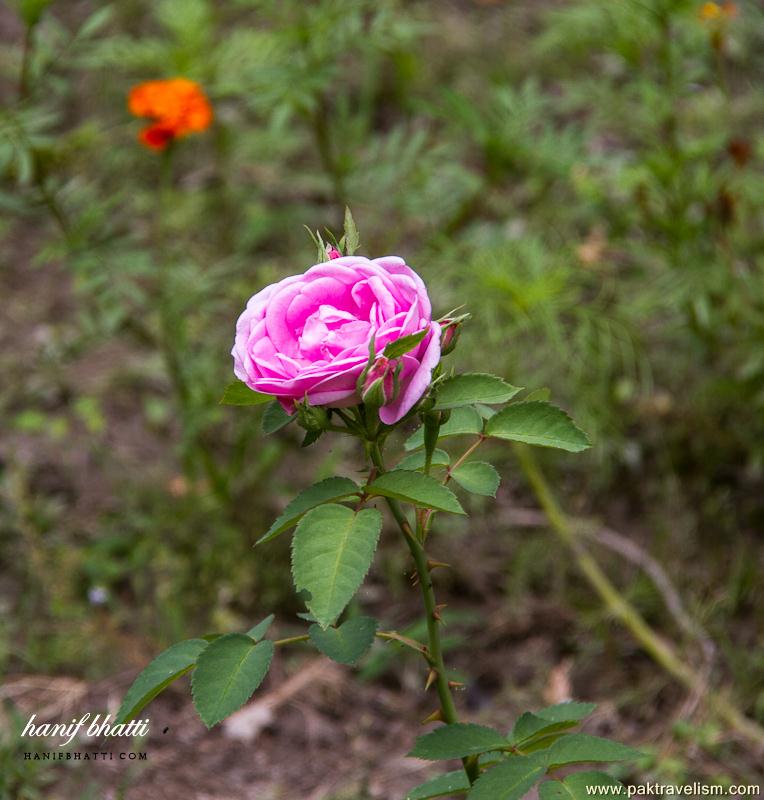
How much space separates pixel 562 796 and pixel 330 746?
116cm

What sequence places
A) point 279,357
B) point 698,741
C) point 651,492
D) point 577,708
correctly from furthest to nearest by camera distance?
1. point 651,492
2. point 698,741
3. point 577,708
4. point 279,357

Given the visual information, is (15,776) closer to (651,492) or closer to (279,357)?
(279,357)

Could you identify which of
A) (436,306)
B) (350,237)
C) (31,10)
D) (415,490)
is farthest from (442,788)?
(31,10)

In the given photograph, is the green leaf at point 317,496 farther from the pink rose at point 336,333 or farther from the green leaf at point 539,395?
the green leaf at point 539,395

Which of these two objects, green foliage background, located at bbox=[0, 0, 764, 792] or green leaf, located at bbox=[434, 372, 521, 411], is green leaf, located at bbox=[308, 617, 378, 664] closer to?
green leaf, located at bbox=[434, 372, 521, 411]

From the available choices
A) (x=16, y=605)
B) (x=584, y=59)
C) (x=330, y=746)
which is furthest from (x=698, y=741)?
(x=584, y=59)

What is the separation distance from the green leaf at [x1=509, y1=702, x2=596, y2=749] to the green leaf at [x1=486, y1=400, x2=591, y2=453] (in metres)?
0.34

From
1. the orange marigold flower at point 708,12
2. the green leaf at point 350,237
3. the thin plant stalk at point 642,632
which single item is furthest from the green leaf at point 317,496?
the orange marigold flower at point 708,12

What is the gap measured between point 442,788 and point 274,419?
1.68ft

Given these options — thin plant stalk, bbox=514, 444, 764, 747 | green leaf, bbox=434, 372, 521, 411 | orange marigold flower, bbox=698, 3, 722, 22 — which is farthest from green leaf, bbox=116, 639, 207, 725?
orange marigold flower, bbox=698, 3, 722, 22

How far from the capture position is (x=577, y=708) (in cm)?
129

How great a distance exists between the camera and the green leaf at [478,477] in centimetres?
114

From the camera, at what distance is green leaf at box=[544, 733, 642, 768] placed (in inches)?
43.4

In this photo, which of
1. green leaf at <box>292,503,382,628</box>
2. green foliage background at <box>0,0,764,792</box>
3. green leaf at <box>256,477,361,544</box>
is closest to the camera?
green leaf at <box>292,503,382,628</box>
